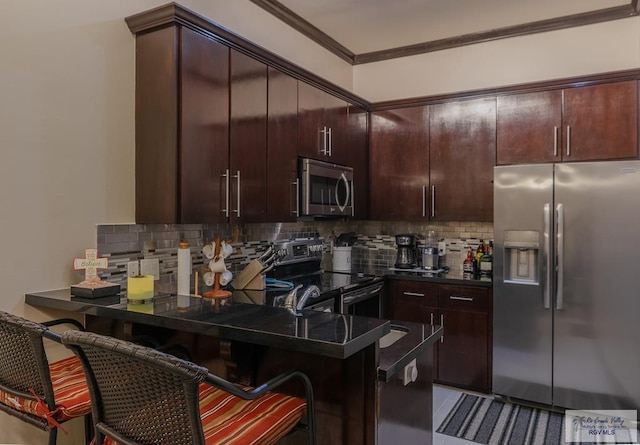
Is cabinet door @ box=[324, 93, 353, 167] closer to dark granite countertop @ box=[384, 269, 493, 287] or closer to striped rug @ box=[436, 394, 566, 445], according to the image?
dark granite countertop @ box=[384, 269, 493, 287]

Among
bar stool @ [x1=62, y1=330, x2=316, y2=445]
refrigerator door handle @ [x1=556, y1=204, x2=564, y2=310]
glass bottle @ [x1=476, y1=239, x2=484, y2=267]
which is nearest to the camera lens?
bar stool @ [x1=62, y1=330, x2=316, y2=445]

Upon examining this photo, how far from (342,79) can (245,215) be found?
7.36 feet

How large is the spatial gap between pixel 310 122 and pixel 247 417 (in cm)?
219

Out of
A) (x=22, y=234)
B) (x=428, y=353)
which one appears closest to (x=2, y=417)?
(x=22, y=234)

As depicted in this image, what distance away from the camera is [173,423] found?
119 centimetres

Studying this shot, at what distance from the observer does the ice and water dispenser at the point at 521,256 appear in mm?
3100

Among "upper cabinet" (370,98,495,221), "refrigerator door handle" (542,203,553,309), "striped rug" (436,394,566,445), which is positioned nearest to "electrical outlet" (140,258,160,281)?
"striped rug" (436,394,566,445)

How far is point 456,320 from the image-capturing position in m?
3.46

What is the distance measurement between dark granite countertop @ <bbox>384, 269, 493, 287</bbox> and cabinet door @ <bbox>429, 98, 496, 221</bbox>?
458 millimetres

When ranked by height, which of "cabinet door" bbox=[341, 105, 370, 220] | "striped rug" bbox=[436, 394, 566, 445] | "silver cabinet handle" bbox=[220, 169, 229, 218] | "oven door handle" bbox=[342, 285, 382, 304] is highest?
"cabinet door" bbox=[341, 105, 370, 220]

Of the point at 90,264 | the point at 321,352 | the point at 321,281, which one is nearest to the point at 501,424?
the point at 321,281

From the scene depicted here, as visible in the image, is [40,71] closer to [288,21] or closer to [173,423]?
[173,423]

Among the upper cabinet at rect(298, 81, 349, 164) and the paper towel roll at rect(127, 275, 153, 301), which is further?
the upper cabinet at rect(298, 81, 349, 164)

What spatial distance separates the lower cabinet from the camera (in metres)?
3.37
